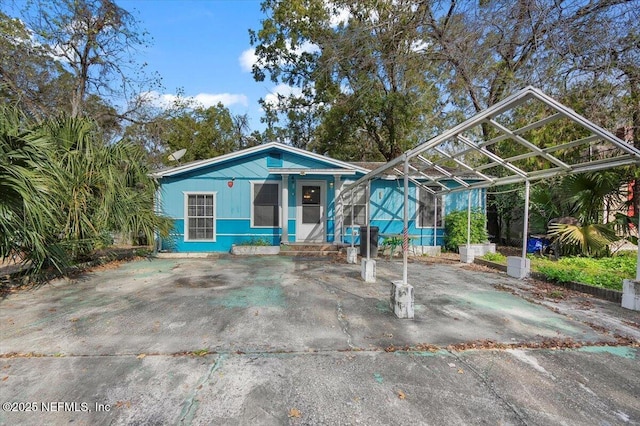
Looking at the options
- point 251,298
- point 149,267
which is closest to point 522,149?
point 251,298

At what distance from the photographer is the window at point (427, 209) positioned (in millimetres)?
11297

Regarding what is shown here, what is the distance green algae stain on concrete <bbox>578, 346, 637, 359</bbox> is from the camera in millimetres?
3495

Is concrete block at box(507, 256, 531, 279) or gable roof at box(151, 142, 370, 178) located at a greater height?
gable roof at box(151, 142, 370, 178)

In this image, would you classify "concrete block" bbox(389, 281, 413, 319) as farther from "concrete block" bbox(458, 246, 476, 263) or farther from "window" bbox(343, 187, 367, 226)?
"window" bbox(343, 187, 367, 226)

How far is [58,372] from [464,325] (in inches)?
178

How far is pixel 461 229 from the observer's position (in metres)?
10.6

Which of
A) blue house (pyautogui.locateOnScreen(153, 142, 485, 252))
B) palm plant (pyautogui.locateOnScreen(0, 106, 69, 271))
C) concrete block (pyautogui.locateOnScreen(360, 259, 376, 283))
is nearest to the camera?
palm plant (pyautogui.locateOnScreen(0, 106, 69, 271))

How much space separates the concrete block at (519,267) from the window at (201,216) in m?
8.57

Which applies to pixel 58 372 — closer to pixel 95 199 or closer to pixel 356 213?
pixel 95 199

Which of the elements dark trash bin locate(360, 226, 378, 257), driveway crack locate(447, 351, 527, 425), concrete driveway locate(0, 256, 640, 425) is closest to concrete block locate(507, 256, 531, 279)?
concrete driveway locate(0, 256, 640, 425)

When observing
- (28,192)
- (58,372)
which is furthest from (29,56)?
(58,372)

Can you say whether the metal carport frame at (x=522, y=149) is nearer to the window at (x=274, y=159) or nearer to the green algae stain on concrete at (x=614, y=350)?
the green algae stain on concrete at (x=614, y=350)

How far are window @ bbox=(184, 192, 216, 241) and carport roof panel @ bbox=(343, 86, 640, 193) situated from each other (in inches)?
187

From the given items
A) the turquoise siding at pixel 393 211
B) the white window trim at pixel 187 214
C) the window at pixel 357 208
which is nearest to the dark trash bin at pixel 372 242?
the turquoise siding at pixel 393 211
